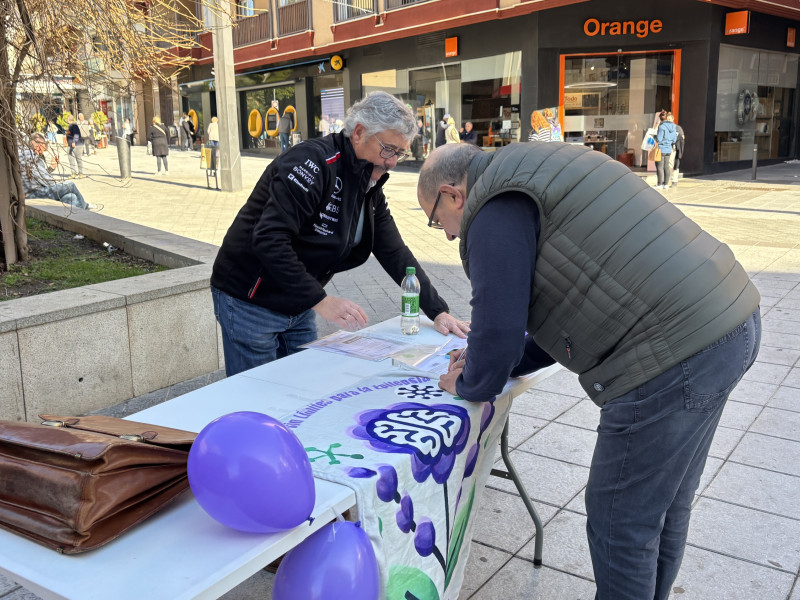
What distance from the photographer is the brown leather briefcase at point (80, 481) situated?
1.48 meters

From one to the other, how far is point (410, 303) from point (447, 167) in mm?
1270

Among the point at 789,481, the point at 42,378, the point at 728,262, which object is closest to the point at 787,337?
the point at 789,481

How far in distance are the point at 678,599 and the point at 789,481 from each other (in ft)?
4.00

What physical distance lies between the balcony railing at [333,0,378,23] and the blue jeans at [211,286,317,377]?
20.5 metres

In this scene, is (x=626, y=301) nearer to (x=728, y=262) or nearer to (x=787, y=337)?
(x=728, y=262)

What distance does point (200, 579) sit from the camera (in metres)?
1.41

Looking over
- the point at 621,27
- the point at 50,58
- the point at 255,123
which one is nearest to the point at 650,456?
the point at 50,58

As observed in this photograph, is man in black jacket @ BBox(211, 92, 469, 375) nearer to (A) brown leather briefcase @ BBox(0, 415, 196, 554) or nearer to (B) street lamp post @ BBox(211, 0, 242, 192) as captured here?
(A) brown leather briefcase @ BBox(0, 415, 196, 554)

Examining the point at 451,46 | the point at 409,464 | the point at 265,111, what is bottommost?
the point at 409,464

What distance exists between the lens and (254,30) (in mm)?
27547

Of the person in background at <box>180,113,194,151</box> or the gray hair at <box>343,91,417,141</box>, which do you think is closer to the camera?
the gray hair at <box>343,91,417,141</box>

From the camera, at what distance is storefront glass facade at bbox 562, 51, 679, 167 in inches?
730

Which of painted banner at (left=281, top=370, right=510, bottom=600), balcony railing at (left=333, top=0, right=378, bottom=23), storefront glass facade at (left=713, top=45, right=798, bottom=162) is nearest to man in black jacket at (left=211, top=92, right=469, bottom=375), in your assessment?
painted banner at (left=281, top=370, right=510, bottom=600)

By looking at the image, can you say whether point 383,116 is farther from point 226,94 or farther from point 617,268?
point 226,94
